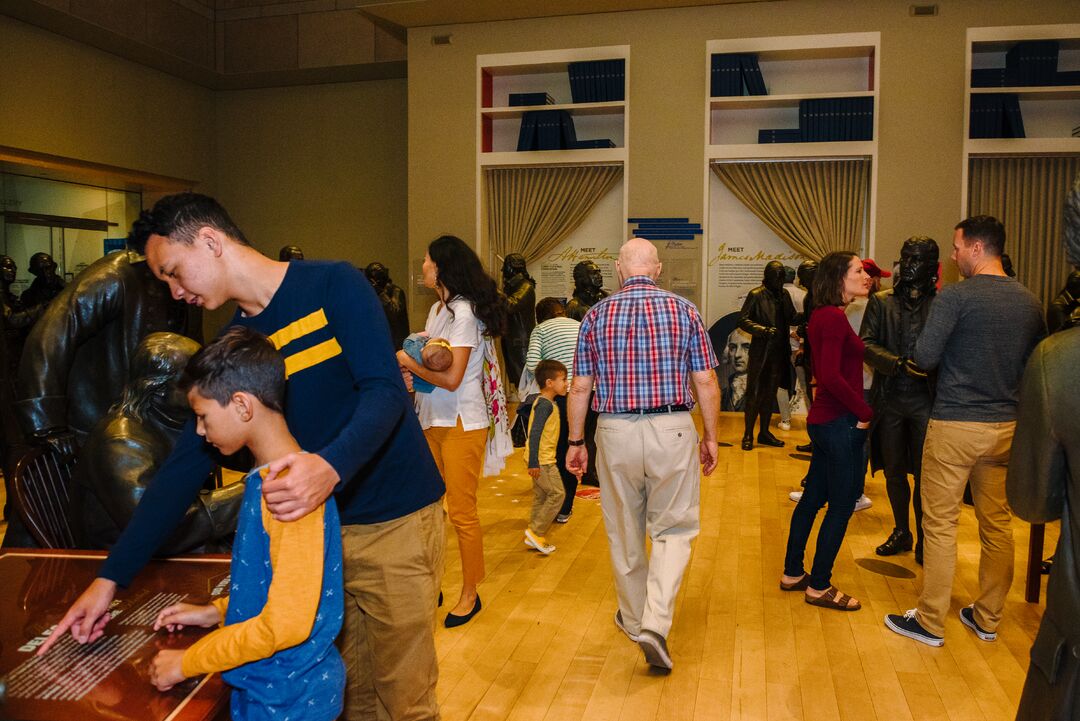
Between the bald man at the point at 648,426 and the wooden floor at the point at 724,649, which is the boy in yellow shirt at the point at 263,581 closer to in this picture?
the wooden floor at the point at 724,649

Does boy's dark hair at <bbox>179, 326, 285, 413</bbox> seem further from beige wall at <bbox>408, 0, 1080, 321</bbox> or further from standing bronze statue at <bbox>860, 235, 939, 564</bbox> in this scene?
beige wall at <bbox>408, 0, 1080, 321</bbox>

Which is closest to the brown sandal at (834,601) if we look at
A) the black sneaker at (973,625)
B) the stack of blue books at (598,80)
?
the black sneaker at (973,625)

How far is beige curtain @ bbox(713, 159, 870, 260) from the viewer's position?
27.6 ft

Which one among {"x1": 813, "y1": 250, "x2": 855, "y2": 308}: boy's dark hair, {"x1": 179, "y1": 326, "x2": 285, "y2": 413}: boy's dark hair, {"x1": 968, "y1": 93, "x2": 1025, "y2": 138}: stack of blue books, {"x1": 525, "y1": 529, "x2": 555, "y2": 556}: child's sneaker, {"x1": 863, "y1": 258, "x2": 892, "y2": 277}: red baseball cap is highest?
{"x1": 968, "y1": 93, "x2": 1025, "y2": 138}: stack of blue books

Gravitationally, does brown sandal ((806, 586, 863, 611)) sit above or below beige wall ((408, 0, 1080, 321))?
below

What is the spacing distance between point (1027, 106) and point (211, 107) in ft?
32.0

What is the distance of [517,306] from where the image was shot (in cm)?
739

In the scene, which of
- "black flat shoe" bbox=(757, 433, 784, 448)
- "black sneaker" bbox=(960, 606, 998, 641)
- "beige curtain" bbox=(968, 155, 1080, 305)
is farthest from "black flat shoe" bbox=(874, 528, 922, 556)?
"beige curtain" bbox=(968, 155, 1080, 305)

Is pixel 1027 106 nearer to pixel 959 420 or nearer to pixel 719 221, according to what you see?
pixel 719 221

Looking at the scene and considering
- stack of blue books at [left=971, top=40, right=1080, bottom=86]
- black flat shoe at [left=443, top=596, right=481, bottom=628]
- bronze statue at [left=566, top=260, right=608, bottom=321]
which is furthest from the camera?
stack of blue books at [left=971, top=40, right=1080, bottom=86]

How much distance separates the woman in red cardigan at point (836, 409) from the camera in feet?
10.8

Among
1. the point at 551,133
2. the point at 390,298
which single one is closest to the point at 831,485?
the point at 390,298

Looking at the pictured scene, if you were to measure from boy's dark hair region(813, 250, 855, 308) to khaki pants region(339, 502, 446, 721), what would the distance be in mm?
2214

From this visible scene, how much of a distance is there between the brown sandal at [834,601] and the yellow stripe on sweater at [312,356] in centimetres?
273
